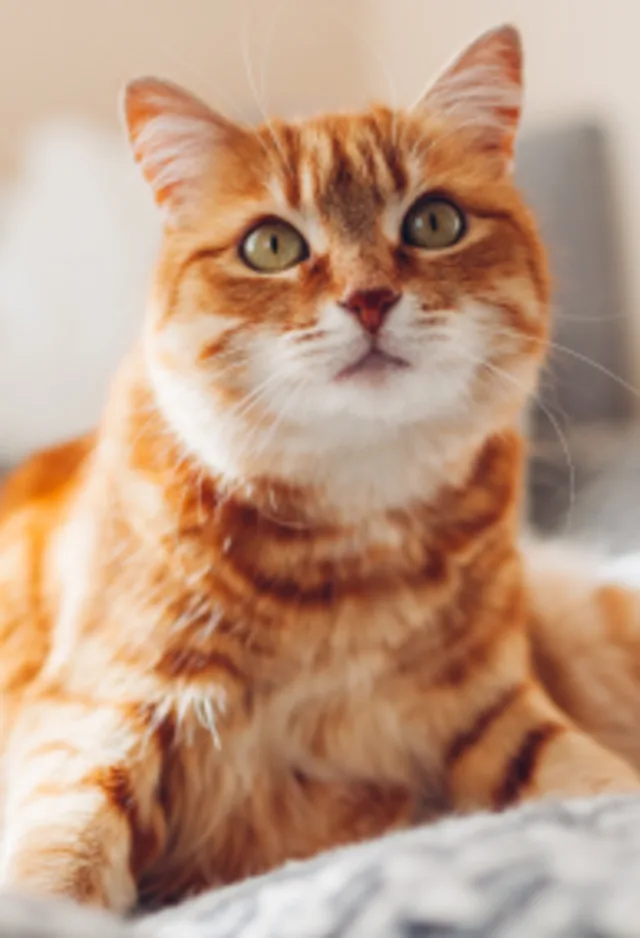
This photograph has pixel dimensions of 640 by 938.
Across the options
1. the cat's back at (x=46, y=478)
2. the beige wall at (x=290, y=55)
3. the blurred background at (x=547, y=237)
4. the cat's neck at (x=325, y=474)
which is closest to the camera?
the cat's neck at (x=325, y=474)

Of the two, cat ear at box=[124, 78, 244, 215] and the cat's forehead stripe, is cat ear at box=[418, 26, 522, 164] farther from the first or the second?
cat ear at box=[124, 78, 244, 215]

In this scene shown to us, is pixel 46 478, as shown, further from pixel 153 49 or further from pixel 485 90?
pixel 153 49

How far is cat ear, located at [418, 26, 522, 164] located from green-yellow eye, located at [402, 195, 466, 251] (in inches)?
4.1

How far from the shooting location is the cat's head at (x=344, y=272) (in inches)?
34.1

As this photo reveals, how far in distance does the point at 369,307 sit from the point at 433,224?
147mm

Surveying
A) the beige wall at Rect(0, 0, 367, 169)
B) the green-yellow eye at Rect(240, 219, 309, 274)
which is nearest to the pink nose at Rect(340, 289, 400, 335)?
the green-yellow eye at Rect(240, 219, 309, 274)

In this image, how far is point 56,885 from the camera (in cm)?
80

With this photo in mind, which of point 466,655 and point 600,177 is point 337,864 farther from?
point 600,177

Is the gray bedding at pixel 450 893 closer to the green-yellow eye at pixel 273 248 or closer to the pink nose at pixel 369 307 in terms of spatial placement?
the pink nose at pixel 369 307

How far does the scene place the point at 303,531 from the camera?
94cm

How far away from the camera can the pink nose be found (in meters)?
0.85

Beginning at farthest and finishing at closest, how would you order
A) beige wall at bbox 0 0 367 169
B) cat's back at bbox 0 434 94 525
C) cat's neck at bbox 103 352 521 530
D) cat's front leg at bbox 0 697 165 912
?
beige wall at bbox 0 0 367 169 < cat's back at bbox 0 434 94 525 < cat's neck at bbox 103 352 521 530 < cat's front leg at bbox 0 697 165 912

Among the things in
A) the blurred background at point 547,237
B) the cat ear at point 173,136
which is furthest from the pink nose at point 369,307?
the blurred background at point 547,237

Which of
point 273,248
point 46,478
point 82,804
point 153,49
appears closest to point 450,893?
point 82,804
